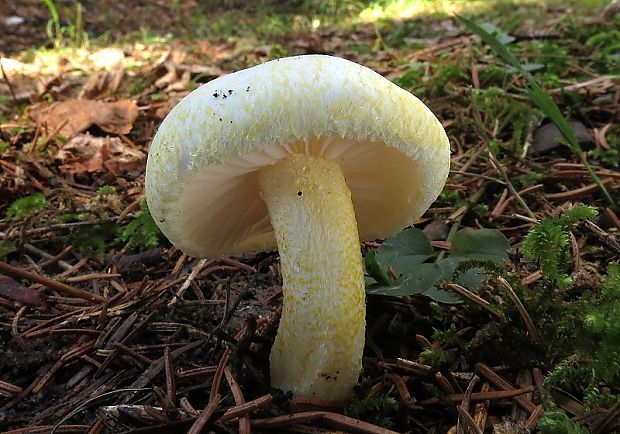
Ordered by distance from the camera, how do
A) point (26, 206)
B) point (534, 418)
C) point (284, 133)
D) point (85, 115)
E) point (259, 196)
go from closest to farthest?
point (284, 133) → point (534, 418) → point (259, 196) → point (26, 206) → point (85, 115)

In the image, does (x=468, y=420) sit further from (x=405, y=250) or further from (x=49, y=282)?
A: (x=49, y=282)

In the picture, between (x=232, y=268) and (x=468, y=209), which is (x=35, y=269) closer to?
(x=232, y=268)

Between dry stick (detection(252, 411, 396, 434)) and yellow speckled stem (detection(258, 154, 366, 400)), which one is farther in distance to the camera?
yellow speckled stem (detection(258, 154, 366, 400))

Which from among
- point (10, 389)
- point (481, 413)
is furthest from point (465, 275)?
point (10, 389)

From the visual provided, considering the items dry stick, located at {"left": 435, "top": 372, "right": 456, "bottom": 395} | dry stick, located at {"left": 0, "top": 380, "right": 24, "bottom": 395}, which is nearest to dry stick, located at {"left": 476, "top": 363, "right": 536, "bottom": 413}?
dry stick, located at {"left": 435, "top": 372, "right": 456, "bottom": 395}

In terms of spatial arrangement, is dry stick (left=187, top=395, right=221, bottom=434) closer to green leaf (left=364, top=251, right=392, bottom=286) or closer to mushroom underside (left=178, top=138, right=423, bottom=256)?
mushroom underside (left=178, top=138, right=423, bottom=256)

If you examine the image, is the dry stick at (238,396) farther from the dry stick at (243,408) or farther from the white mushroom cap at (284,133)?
the white mushroom cap at (284,133)

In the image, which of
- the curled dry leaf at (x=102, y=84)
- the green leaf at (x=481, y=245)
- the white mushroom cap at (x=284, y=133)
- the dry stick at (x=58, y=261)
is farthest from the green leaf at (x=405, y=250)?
the curled dry leaf at (x=102, y=84)
